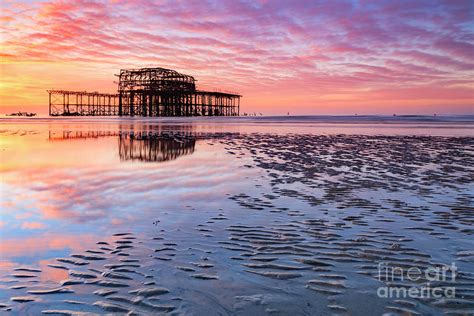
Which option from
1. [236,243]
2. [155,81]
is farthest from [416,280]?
[155,81]

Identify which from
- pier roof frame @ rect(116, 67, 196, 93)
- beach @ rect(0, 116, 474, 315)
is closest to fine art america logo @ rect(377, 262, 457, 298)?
beach @ rect(0, 116, 474, 315)

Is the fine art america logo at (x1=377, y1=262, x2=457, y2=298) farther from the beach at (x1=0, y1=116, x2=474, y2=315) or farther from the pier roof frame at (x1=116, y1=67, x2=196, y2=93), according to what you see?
the pier roof frame at (x1=116, y1=67, x2=196, y2=93)

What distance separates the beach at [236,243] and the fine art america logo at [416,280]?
0.02m

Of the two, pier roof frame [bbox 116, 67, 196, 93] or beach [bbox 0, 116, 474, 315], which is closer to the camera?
beach [bbox 0, 116, 474, 315]

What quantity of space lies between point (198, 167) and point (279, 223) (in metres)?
6.35

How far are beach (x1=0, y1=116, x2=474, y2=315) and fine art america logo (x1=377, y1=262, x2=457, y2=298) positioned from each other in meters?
0.02

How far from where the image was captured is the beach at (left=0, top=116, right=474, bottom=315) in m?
3.68

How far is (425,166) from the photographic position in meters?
12.7

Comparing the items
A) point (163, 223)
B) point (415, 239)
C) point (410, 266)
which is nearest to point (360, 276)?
point (410, 266)

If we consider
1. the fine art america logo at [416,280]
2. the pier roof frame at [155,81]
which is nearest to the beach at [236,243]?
the fine art america logo at [416,280]

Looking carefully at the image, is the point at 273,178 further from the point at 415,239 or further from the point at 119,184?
the point at 415,239

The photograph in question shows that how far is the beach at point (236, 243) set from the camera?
12.1ft

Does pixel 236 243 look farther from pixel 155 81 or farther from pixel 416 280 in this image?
pixel 155 81

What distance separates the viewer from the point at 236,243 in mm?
5293
